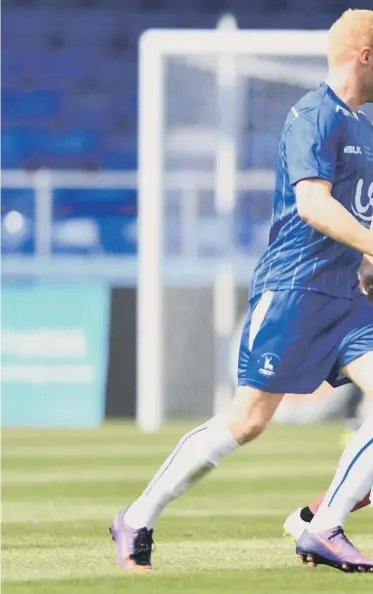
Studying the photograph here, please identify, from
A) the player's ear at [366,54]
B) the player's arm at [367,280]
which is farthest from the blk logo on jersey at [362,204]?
the player's ear at [366,54]

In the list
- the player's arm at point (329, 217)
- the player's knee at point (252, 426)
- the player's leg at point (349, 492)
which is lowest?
the player's leg at point (349, 492)

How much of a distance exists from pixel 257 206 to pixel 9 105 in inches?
275

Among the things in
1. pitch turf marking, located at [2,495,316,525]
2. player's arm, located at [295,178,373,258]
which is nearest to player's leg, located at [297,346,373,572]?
player's arm, located at [295,178,373,258]

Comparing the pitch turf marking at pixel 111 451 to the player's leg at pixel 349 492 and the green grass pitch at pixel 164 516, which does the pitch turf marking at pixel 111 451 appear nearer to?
the green grass pitch at pixel 164 516

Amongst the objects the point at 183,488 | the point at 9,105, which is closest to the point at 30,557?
the point at 183,488

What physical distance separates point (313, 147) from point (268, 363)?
0.70 meters

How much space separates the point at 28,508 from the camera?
26.1ft

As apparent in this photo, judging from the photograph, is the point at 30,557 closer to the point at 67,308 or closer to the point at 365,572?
the point at 365,572

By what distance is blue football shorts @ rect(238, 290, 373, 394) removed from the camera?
5243mm

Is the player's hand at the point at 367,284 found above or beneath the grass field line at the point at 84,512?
above

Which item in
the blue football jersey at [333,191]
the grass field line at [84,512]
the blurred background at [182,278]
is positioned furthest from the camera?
the blurred background at [182,278]

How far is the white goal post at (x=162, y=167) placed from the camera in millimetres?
14133

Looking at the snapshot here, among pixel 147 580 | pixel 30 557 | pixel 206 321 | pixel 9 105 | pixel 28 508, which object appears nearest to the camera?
pixel 147 580

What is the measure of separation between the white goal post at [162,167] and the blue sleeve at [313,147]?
29.3ft
